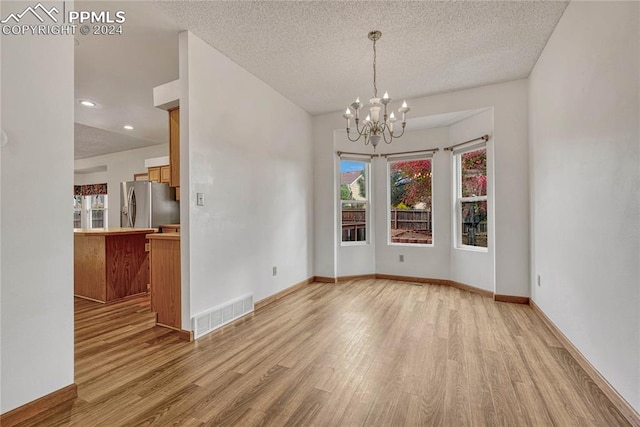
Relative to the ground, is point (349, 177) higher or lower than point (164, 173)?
lower

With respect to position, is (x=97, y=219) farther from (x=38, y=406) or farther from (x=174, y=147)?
(x=38, y=406)

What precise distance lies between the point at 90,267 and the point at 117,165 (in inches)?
196

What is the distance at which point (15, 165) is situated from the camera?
4.93 ft

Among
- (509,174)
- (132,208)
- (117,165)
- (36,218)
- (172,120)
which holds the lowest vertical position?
(36,218)

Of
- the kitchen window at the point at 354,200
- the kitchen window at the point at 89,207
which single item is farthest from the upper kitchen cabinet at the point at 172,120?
the kitchen window at the point at 89,207

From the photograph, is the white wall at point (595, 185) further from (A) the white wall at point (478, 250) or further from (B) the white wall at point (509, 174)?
(A) the white wall at point (478, 250)

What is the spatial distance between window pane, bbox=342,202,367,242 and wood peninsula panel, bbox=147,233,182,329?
108 inches

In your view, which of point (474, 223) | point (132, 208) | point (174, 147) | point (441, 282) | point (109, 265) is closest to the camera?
point (174, 147)

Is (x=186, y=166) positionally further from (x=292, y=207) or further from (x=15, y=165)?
(x=292, y=207)

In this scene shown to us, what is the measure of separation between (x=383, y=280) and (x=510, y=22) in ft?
12.0

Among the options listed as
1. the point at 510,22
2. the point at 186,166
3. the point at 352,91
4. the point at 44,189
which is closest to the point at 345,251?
the point at 352,91

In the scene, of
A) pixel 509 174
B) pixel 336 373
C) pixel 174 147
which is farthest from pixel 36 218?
pixel 509 174

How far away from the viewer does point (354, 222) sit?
4891mm

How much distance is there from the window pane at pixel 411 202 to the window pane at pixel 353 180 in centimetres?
48
